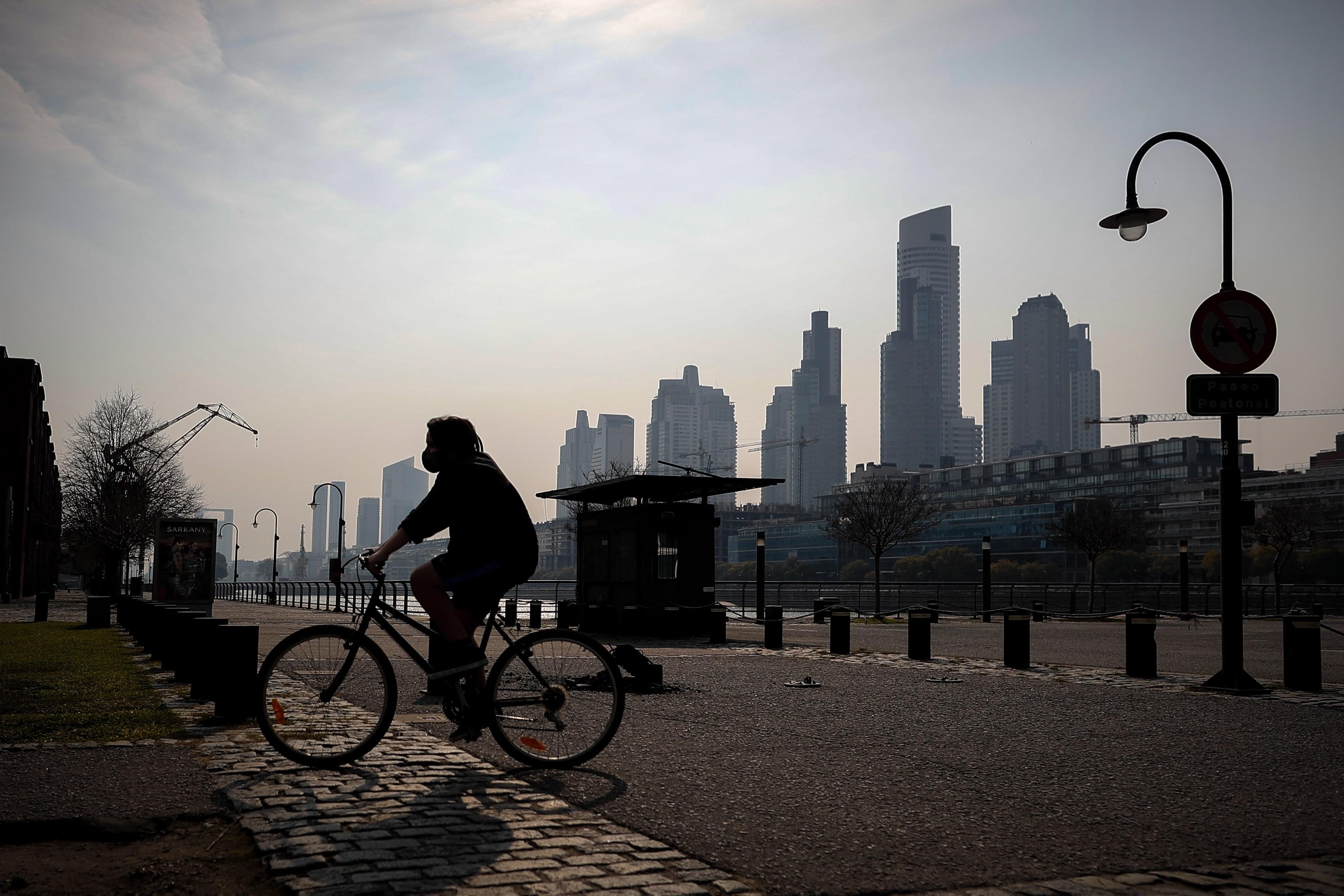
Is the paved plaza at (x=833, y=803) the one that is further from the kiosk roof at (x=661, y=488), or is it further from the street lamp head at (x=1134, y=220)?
the kiosk roof at (x=661, y=488)

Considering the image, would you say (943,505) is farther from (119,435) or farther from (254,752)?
(254,752)

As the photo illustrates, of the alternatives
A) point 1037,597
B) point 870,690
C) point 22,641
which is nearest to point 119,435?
point 22,641

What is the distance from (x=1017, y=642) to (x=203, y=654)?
875 centimetres

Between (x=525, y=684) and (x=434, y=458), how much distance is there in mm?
1321

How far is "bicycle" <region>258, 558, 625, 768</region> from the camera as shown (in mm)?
5883

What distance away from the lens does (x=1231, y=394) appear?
10867mm

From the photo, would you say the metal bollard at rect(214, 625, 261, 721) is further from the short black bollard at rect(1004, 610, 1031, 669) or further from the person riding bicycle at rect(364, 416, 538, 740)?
the short black bollard at rect(1004, 610, 1031, 669)

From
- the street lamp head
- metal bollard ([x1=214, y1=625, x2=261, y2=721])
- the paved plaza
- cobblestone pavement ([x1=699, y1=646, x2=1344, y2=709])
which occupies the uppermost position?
the street lamp head

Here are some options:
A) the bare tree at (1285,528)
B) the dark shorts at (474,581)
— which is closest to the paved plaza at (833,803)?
the dark shorts at (474,581)

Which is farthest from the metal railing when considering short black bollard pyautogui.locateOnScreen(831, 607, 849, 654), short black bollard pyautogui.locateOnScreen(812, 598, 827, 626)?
short black bollard pyautogui.locateOnScreen(831, 607, 849, 654)

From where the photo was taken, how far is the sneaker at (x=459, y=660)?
5859 mm

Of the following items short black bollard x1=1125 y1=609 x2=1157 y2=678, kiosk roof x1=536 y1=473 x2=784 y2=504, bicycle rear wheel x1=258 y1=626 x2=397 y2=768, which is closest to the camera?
bicycle rear wheel x1=258 y1=626 x2=397 y2=768

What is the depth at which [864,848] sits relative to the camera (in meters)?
4.27

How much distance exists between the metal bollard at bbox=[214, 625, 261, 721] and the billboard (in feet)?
71.1
